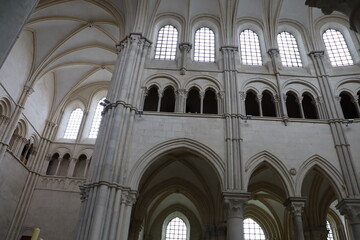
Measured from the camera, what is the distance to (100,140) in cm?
1333

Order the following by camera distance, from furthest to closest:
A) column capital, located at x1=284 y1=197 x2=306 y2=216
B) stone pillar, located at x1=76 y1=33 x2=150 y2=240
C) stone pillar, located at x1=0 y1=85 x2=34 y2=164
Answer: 1. stone pillar, located at x1=0 y1=85 x2=34 y2=164
2. column capital, located at x1=284 y1=197 x2=306 y2=216
3. stone pillar, located at x1=76 y1=33 x2=150 y2=240

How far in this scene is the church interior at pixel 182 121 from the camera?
1281cm

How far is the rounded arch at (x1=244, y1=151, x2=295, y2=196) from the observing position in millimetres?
12656

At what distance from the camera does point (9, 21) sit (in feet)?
11.7

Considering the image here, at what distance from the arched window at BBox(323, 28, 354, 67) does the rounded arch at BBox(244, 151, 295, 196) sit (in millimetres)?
7698

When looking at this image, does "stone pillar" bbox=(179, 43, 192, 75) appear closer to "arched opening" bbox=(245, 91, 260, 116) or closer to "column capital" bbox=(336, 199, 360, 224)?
"arched opening" bbox=(245, 91, 260, 116)

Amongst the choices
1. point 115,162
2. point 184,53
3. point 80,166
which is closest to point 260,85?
point 184,53

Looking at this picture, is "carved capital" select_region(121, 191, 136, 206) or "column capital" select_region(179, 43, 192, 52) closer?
"carved capital" select_region(121, 191, 136, 206)

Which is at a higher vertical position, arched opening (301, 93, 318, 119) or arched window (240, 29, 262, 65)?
arched window (240, 29, 262, 65)

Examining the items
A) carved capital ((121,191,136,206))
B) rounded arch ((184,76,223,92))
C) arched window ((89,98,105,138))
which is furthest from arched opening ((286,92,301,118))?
arched window ((89,98,105,138))

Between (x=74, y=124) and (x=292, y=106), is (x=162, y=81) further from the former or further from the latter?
(x=74, y=124)

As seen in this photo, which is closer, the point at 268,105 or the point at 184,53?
the point at 184,53

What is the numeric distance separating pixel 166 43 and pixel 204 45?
230 centimetres

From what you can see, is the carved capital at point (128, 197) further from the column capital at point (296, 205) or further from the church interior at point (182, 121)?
the column capital at point (296, 205)
